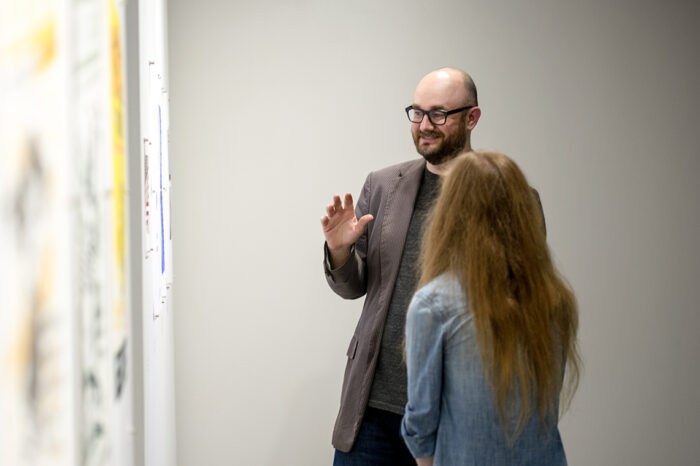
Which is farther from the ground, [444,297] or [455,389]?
[444,297]

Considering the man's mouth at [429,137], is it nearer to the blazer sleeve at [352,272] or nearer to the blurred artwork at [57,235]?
the blazer sleeve at [352,272]

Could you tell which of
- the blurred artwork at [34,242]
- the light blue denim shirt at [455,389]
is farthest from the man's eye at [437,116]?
the blurred artwork at [34,242]

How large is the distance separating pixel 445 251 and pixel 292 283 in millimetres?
2036

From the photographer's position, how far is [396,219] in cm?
225

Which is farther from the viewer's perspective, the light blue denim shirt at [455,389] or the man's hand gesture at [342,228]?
the man's hand gesture at [342,228]

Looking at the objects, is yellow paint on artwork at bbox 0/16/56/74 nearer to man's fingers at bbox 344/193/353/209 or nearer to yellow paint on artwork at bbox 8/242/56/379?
yellow paint on artwork at bbox 8/242/56/379

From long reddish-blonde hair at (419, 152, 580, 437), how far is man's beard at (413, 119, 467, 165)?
679 millimetres

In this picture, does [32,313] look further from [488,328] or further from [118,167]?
[488,328]

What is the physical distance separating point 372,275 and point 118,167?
1317 mm

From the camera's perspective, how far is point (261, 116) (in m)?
3.50

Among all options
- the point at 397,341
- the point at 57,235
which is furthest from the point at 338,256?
the point at 57,235

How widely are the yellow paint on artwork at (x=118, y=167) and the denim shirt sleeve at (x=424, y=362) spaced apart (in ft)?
2.10

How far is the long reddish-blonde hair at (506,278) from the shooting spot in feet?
4.86

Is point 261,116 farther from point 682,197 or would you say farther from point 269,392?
point 682,197
